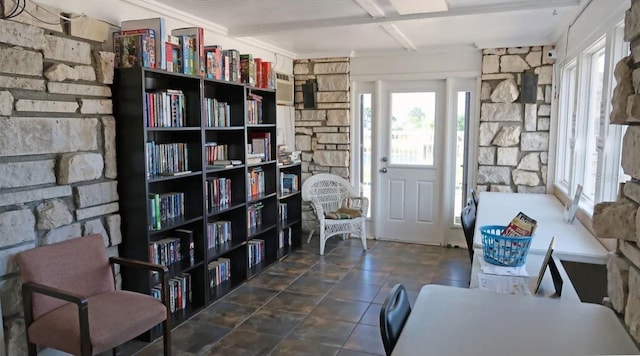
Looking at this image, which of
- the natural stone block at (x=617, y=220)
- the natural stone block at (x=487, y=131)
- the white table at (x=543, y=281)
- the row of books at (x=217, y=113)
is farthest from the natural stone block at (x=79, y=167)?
the natural stone block at (x=487, y=131)

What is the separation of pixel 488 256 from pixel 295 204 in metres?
3.20

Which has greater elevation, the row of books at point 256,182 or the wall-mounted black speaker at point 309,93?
the wall-mounted black speaker at point 309,93

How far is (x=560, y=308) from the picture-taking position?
5.45 ft

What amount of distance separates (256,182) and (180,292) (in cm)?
143

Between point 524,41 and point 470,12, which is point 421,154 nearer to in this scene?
point 524,41

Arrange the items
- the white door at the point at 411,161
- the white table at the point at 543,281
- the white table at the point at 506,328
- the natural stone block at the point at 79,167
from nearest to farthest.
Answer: the white table at the point at 506,328 < the white table at the point at 543,281 < the natural stone block at the point at 79,167 < the white door at the point at 411,161

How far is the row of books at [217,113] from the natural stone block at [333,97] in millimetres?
1896

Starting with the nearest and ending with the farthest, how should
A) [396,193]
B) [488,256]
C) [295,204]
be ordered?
1. [488,256]
2. [295,204]
3. [396,193]

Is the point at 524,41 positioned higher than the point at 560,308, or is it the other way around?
the point at 524,41

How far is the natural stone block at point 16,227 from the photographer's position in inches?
95.4

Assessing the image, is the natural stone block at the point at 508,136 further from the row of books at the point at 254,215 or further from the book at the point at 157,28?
the book at the point at 157,28

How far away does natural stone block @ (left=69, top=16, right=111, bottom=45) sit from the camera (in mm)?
2797

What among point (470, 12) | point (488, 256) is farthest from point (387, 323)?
point (470, 12)

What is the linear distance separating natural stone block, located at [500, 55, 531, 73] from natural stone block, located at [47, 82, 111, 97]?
394 cm
